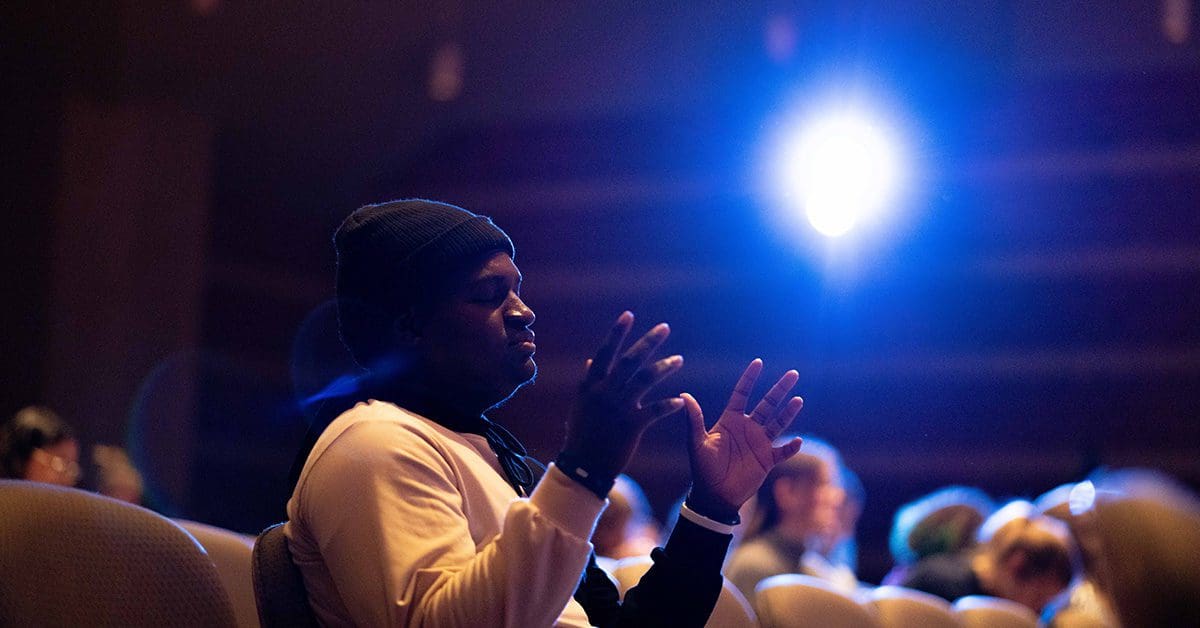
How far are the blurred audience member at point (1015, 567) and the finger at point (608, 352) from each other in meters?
2.73

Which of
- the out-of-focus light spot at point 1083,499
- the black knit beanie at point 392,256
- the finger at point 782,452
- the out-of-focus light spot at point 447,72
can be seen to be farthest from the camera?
the out-of-focus light spot at point 447,72

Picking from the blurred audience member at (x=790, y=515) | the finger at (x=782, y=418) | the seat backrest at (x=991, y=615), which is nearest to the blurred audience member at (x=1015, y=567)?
the blurred audience member at (x=790, y=515)

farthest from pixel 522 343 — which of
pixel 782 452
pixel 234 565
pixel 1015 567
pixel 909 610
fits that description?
pixel 1015 567

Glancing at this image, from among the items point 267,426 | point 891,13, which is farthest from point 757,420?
point 267,426

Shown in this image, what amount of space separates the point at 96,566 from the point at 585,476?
53 cm

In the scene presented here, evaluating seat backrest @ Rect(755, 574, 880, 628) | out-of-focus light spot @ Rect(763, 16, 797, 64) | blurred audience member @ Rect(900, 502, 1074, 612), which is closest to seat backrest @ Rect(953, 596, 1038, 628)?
seat backrest @ Rect(755, 574, 880, 628)

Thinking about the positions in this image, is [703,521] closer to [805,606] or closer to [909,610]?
[805,606]

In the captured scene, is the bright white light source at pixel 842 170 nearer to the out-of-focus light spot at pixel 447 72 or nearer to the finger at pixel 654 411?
the out-of-focus light spot at pixel 447 72

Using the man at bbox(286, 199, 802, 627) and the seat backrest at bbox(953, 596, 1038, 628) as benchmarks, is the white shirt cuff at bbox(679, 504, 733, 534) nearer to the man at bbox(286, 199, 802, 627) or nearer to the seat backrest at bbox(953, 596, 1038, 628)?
the man at bbox(286, 199, 802, 627)

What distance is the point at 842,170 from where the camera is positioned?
7.70m

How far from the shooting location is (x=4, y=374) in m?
6.94

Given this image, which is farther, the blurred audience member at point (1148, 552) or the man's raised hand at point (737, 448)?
the man's raised hand at point (737, 448)

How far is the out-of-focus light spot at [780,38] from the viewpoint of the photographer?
681cm

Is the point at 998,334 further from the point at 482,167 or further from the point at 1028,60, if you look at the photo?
the point at 482,167
